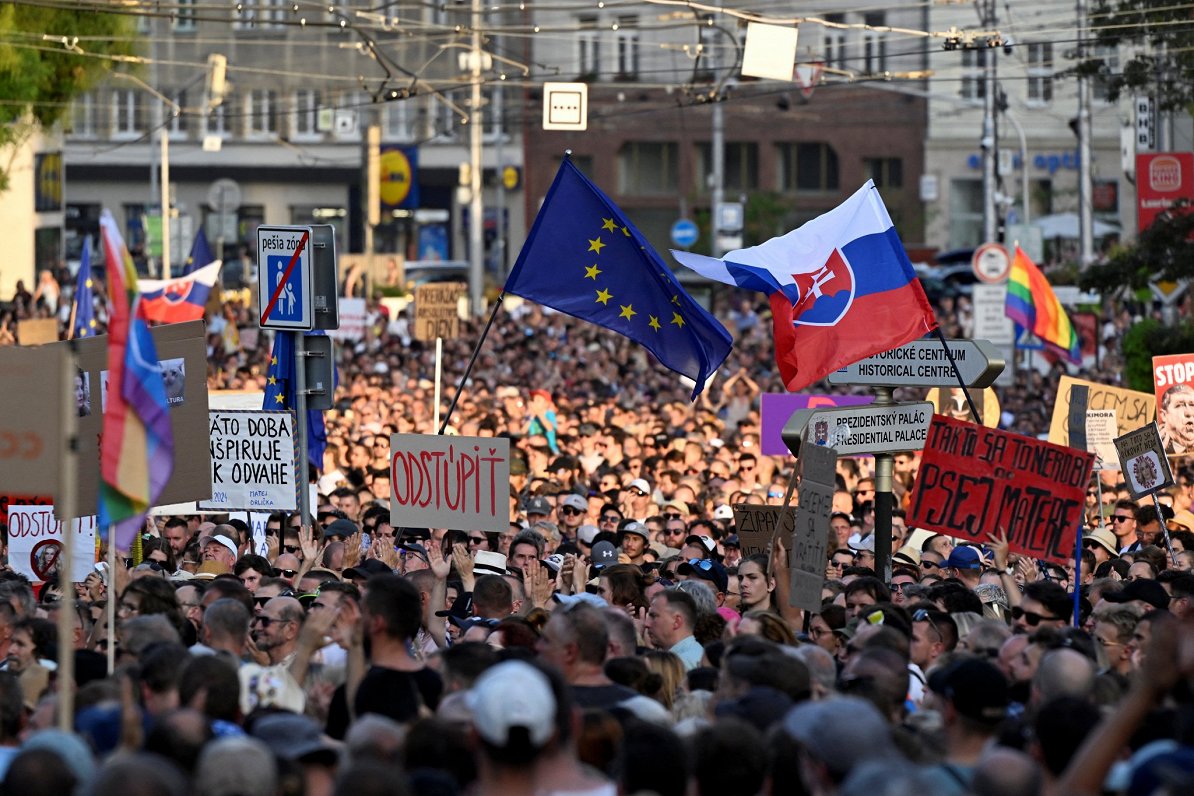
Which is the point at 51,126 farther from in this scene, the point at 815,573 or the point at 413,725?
the point at 413,725

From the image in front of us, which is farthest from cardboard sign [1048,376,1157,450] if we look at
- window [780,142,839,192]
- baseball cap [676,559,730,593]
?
window [780,142,839,192]

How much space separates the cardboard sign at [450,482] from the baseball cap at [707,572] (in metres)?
1.20

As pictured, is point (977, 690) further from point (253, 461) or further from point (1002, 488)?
point (253, 461)

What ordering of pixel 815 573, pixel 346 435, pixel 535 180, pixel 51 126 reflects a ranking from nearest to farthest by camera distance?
pixel 815 573
pixel 346 435
pixel 51 126
pixel 535 180

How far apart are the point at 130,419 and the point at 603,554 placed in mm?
6078

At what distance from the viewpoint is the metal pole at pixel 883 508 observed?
1199 cm

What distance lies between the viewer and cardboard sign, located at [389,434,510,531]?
1214cm

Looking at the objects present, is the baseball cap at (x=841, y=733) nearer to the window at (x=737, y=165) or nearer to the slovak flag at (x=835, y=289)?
the slovak flag at (x=835, y=289)

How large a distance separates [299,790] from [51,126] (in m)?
33.1

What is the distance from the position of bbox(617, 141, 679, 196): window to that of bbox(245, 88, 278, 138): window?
11.4m

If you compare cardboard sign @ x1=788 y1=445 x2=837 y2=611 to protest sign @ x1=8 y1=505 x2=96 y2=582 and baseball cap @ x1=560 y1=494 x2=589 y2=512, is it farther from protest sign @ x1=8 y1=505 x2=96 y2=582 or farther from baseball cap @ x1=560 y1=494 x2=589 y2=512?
baseball cap @ x1=560 y1=494 x2=589 y2=512

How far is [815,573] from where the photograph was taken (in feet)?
31.4

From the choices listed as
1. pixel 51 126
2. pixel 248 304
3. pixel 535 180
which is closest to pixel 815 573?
pixel 51 126

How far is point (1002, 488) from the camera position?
10.7m
